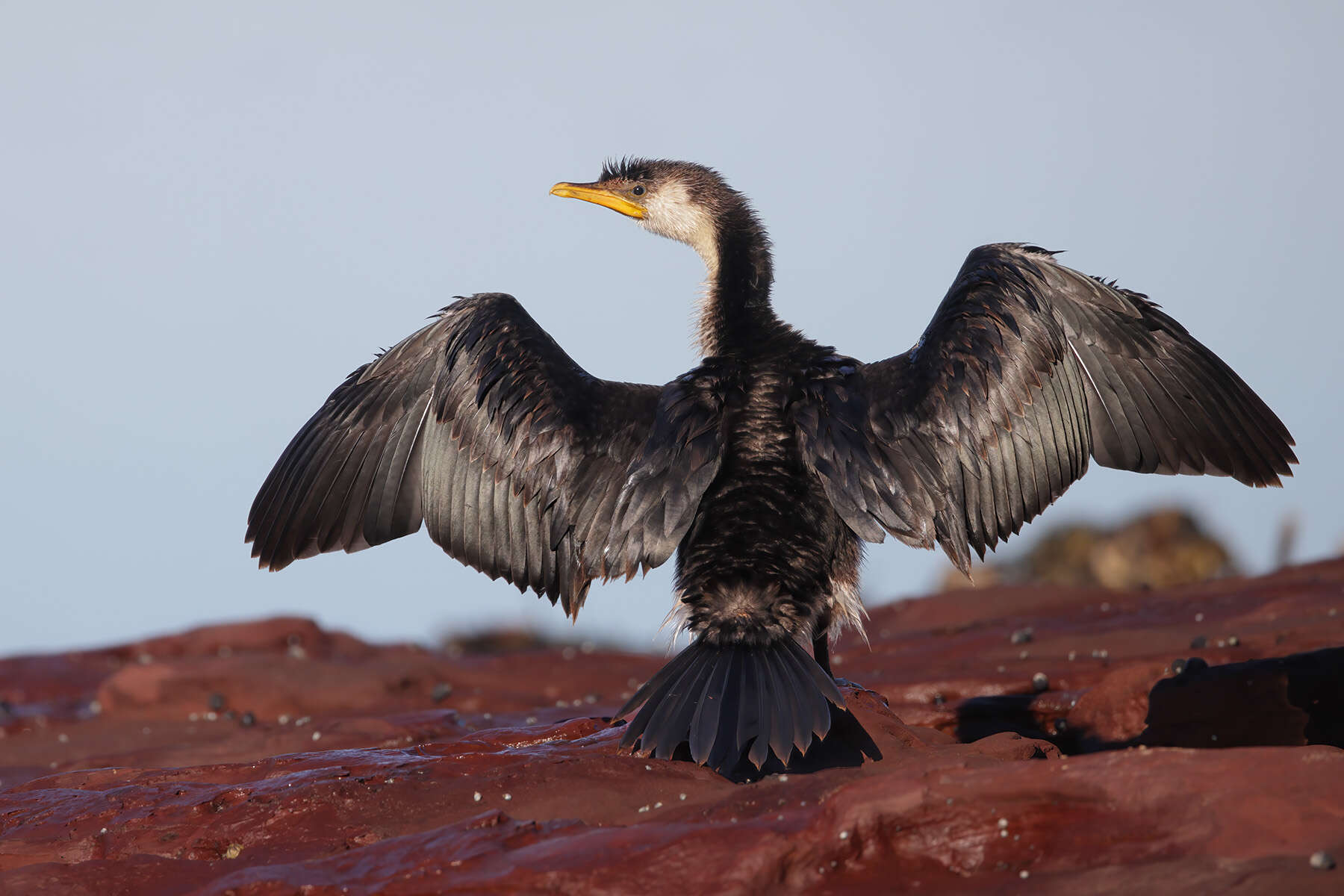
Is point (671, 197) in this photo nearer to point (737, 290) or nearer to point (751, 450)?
point (737, 290)

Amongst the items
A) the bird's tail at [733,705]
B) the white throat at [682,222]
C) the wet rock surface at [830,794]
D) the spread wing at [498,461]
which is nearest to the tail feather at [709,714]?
the bird's tail at [733,705]

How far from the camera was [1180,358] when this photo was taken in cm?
571

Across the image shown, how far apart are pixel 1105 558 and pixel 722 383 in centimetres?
1104

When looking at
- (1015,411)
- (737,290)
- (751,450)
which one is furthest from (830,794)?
(737,290)

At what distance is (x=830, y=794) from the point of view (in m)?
3.26

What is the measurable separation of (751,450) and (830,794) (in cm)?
205

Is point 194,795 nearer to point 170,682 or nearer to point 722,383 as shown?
point 722,383

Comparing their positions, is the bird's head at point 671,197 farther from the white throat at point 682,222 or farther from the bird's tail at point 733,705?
the bird's tail at point 733,705

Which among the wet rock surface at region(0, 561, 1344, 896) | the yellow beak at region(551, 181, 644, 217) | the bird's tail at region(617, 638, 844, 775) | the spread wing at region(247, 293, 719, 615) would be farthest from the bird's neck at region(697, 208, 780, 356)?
the bird's tail at region(617, 638, 844, 775)

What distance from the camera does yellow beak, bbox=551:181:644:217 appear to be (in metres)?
7.12

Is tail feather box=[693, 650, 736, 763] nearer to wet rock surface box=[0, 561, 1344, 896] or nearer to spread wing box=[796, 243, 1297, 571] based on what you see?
wet rock surface box=[0, 561, 1344, 896]

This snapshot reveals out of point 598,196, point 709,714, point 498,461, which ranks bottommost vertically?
point 709,714

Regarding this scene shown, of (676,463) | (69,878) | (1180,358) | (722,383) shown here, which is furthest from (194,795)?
(1180,358)

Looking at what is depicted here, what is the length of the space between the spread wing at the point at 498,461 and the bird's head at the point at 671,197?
130 cm
